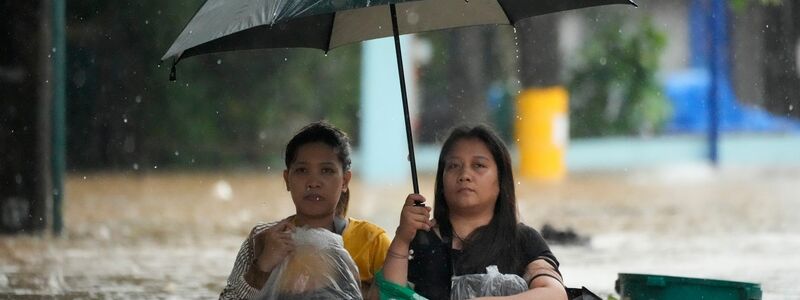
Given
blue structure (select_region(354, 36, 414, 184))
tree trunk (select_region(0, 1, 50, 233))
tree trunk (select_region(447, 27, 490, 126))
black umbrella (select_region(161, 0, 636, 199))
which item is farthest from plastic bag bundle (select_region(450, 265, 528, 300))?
tree trunk (select_region(447, 27, 490, 126))

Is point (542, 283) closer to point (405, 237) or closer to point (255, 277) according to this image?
point (405, 237)

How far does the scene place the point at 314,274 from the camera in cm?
454

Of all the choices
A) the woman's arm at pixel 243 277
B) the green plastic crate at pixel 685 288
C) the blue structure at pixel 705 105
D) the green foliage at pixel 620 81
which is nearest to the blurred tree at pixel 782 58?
the blue structure at pixel 705 105

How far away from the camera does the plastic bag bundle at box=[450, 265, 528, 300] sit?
443cm

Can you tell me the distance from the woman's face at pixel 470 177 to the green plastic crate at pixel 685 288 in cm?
56

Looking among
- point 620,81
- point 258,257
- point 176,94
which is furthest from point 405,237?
point 620,81

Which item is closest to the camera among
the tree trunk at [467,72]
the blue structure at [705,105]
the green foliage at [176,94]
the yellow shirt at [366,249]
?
the yellow shirt at [366,249]

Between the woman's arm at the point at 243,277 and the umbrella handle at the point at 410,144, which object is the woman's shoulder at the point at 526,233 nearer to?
the umbrella handle at the point at 410,144

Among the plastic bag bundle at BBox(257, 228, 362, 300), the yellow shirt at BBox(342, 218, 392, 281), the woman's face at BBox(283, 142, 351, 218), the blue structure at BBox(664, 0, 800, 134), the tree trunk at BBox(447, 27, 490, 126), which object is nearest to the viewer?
the plastic bag bundle at BBox(257, 228, 362, 300)

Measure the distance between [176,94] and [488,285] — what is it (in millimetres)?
Result: 17888

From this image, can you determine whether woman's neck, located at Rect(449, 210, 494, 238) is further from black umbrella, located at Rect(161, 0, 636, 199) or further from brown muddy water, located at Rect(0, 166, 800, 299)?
brown muddy water, located at Rect(0, 166, 800, 299)

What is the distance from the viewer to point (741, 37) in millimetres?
26859

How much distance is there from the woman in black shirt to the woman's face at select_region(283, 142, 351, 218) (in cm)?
34

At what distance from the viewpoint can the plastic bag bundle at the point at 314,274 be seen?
14.8 ft
